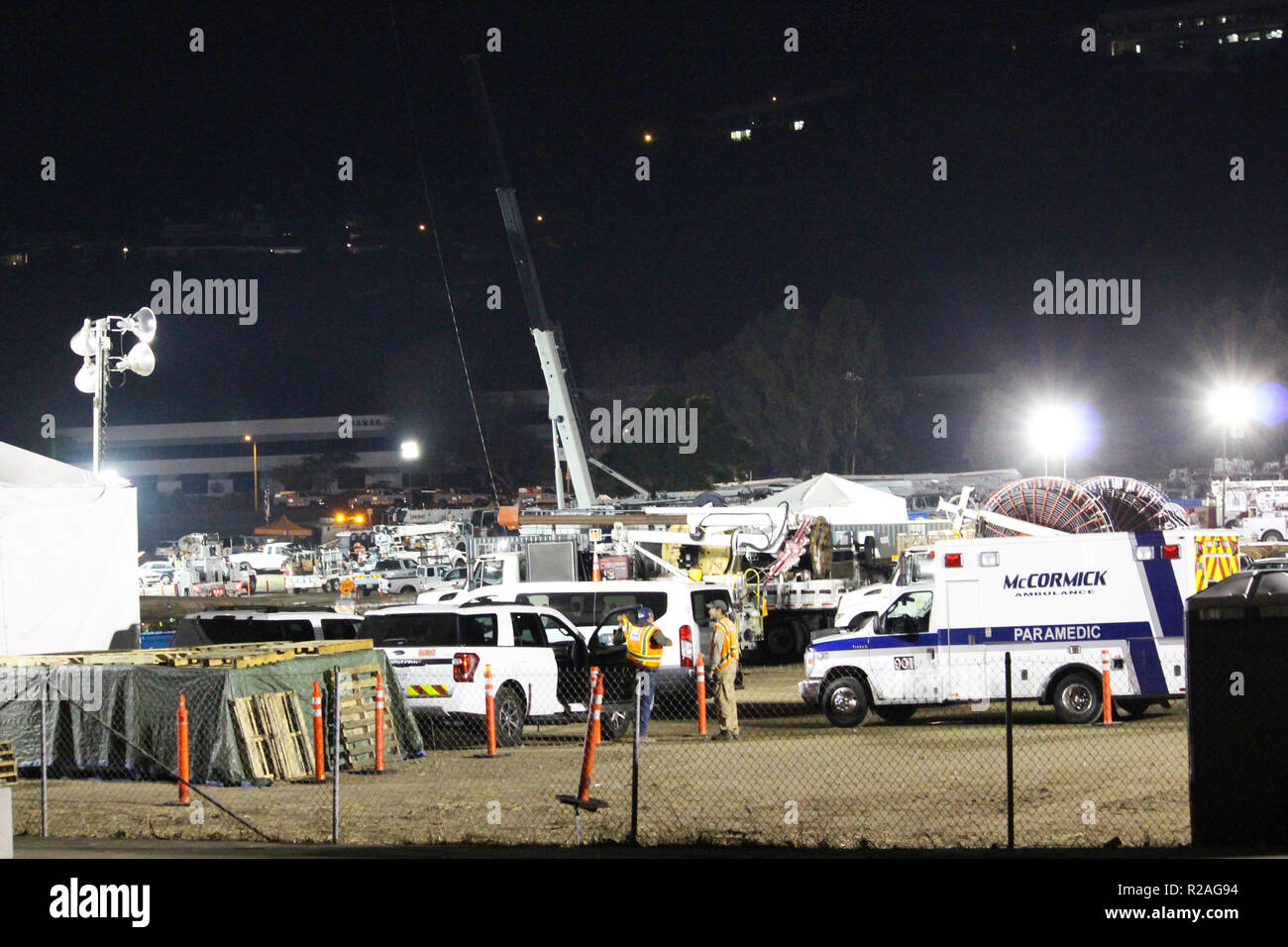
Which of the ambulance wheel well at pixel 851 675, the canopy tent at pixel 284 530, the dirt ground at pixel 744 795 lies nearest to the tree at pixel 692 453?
the canopy tent at pixel 284 530

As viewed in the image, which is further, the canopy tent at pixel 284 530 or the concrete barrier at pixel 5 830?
the canopy tent at pixel 284 530

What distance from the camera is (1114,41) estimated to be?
16638 cm

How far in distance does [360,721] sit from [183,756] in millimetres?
2683

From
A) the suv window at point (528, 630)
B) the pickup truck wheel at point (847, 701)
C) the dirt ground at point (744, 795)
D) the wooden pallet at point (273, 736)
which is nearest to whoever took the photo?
the dirt ground at point (744, 795)

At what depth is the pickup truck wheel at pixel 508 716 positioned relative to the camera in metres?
16.7

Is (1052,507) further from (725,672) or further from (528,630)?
(528,630)

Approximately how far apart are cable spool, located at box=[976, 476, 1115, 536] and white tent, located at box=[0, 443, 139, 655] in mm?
21561

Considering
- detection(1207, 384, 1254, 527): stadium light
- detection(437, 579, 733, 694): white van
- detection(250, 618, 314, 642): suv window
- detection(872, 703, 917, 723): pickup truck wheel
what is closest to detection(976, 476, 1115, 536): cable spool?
detection(437, 579, 733, 694): white van

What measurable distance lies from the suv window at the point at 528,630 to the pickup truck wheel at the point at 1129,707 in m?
7.15

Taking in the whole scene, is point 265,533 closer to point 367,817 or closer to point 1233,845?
point 367,817

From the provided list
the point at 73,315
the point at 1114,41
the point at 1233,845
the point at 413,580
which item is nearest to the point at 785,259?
the point at 1114,41

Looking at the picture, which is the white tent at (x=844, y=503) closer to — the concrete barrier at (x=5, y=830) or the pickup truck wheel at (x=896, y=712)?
the pickup truck wheel at (x=896, y=712)

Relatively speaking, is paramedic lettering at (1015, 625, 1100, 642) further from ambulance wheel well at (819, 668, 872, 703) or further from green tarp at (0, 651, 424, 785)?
green tarp at (0, 651, 424, 785)

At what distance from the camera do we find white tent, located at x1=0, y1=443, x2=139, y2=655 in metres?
19.5
